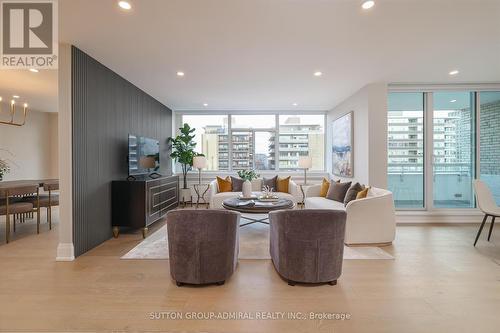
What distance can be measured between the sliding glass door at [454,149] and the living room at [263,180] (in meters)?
0.03

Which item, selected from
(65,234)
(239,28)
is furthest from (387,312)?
(65,234)

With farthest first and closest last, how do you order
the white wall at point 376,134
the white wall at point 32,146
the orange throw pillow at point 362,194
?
the white wall at point 32,146
the white wall at point 376,134
the orange throw pillow at point 362,194

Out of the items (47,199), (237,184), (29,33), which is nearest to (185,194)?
(237,184)

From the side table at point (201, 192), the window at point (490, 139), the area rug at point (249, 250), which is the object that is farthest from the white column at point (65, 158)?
the window at point (490, 139)

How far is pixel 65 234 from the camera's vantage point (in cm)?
302

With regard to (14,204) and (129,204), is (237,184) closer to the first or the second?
(129,204)

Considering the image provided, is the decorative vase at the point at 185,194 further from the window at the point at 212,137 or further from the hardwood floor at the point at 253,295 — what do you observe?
the hardwood floor at the point at 253,295

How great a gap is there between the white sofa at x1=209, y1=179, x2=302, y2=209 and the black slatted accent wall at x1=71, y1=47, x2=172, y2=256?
6.26ft

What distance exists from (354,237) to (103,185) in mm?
3860

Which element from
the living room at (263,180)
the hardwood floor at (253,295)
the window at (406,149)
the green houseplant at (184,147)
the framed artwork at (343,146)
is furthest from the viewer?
the green houseplant at (184,147)

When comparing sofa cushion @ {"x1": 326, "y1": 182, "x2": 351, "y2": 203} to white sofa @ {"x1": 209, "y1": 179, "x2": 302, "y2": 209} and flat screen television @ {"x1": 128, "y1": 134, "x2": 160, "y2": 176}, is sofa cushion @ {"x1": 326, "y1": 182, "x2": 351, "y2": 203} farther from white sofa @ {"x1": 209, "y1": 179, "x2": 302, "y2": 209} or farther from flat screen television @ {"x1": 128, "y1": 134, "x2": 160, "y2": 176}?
flat screen television @ {"x1": 128, "y1": 134, "x2": 160, "y2": 176}

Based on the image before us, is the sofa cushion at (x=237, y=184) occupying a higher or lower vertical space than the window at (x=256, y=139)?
lower

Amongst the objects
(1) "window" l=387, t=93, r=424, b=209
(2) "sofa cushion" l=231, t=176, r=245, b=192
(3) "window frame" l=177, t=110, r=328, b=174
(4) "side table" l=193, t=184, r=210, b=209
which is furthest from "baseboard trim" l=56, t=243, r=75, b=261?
(1) "window" l=387, t=93, r=424, b=209

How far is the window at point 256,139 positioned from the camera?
7121mm
